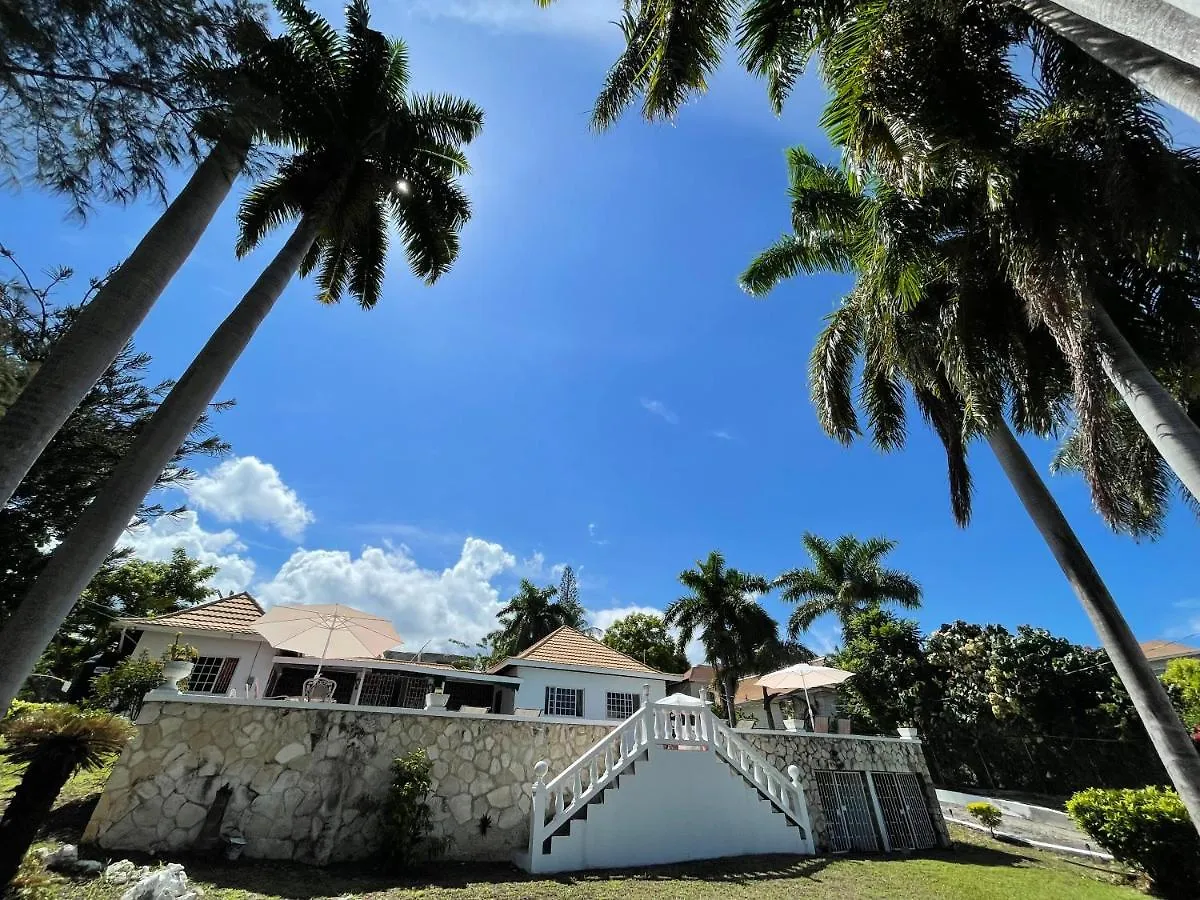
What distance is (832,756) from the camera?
13.4 meters

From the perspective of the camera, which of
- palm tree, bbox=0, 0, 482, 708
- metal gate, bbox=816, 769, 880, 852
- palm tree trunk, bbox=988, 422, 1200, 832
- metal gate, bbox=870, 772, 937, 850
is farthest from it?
metal gate, bbox=870, 772, 937, 850

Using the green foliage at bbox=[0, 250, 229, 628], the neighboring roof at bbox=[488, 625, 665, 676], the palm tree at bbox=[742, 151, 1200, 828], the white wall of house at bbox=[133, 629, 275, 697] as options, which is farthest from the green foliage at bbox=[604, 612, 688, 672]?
the green foliage at bbox=[0, 250, 229, 628]

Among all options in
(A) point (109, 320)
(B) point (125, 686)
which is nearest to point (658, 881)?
(A) point (109, 320)

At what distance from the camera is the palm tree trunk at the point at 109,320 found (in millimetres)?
4348

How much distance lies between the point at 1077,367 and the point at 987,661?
22093mm

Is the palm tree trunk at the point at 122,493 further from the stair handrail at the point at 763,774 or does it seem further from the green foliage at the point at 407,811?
the stair handrail at the point at 763,774

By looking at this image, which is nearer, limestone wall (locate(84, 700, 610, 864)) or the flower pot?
limestone wall (locate(84, 700, 610, 864))

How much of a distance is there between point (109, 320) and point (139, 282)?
533 millimetres

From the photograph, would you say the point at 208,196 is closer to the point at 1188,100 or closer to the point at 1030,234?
the point at 1188,100

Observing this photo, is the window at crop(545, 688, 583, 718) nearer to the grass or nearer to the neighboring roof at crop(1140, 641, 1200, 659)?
the grass

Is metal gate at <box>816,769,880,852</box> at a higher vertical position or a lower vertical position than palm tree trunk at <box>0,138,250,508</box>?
lower

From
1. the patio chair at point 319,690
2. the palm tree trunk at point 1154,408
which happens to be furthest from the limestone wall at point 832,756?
the palm tree trunk at point 1154,408

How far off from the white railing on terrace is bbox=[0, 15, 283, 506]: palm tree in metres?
8.33

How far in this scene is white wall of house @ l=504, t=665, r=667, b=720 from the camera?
1953 centimetres
